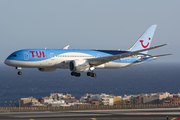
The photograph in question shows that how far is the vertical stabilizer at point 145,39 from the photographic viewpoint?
8631 cm

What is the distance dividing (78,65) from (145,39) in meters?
26.8

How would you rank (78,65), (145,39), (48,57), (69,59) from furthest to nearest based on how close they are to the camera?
(145,39)
(69,59)
(78,65)
(48,57)

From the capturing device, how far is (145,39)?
286 feet

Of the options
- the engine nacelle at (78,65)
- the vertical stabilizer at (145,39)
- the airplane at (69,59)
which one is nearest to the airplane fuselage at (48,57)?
the airplane at (69,59)

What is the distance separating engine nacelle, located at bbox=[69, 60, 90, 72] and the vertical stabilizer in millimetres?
20420

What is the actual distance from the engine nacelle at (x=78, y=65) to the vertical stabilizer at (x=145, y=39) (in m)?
20.4

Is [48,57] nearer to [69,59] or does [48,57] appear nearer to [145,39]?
[69,59]

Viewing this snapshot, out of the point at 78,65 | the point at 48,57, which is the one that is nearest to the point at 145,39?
the point at 78,65

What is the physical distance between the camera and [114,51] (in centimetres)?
7962

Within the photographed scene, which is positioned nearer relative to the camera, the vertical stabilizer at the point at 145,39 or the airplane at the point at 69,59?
the airplane at the point at 69,59

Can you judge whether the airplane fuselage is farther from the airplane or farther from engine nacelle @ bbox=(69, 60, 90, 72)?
engine nacelle @ bbox=(69, 60, 90, 72)

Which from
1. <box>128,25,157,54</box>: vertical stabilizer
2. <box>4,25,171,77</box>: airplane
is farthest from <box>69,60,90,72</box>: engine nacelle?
<box>128,25,157,54</box>: vertical stabilizer

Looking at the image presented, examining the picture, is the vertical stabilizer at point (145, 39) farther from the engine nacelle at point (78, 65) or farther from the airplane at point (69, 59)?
the engine nacelle at point (78, 65)

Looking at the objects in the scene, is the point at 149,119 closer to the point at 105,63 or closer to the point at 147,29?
the point at 105,63
